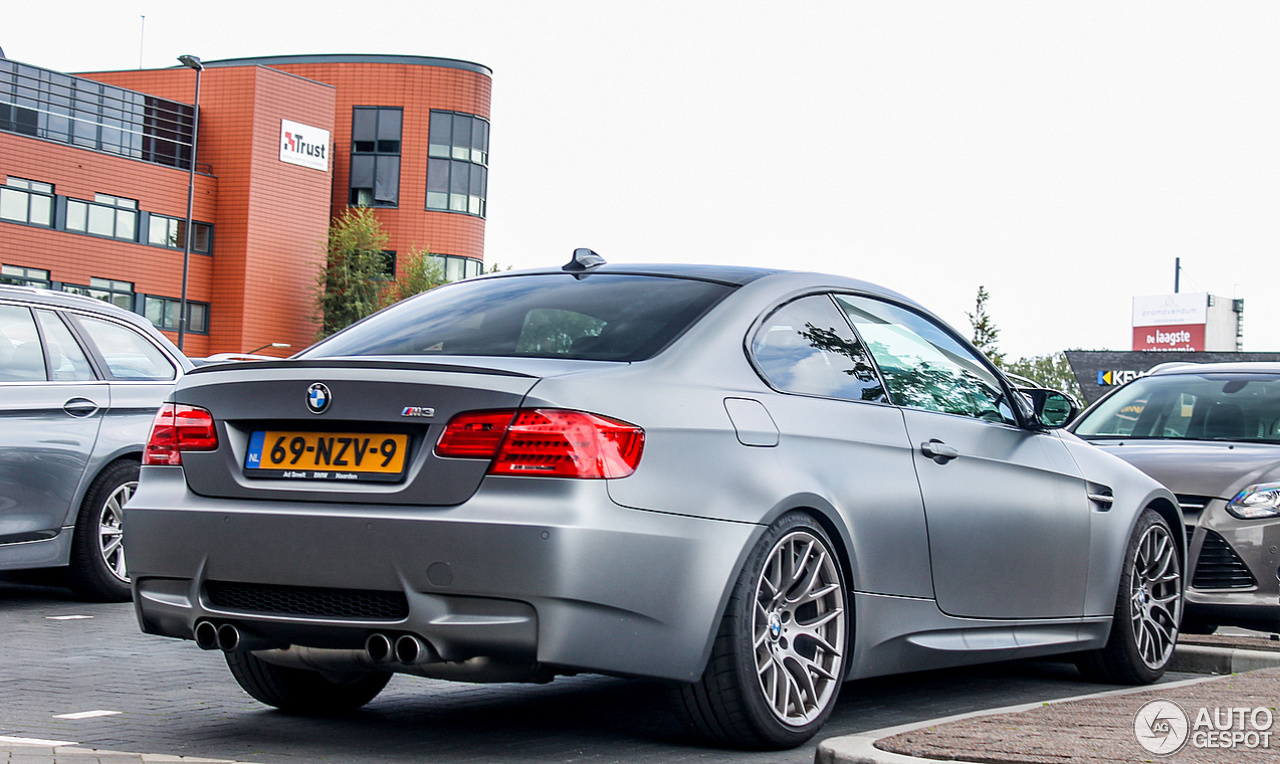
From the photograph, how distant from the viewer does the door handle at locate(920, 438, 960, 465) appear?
5434 millimetres

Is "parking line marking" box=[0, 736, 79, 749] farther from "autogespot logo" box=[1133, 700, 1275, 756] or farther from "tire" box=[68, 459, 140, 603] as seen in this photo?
"tire" box=[68, 459, 140, 603]

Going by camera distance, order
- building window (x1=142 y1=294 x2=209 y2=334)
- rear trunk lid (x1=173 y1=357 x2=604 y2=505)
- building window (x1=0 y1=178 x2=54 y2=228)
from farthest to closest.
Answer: building window (x1=142 y1=294 x2=209 y2=334) < building window (x1=0 y1=178 x2=54 y2=228) < rear trunk lid (x1=173 y1=357 x2=604 y2=505)

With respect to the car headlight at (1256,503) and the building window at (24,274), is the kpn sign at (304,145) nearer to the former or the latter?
the building window at (24,274)

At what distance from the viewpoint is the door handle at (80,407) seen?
861cm

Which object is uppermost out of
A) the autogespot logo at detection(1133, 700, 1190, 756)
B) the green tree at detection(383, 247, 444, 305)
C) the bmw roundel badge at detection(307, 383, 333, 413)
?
the green tree at detection(383, 247, 444, 305)

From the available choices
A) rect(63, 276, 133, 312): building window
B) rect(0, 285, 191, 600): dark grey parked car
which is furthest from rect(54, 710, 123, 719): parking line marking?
rect(63, 276, 133, 312): building window

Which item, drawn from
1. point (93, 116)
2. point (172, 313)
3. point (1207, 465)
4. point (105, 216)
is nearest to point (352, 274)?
point (172, 313)

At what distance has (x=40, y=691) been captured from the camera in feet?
19.2

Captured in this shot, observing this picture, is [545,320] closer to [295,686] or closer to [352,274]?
[295,686]

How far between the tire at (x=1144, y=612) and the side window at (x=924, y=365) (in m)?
0.99

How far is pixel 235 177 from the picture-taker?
194 feet

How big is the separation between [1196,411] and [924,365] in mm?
3778

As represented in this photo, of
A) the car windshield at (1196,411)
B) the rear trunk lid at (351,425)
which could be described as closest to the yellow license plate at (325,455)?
the rear trunk lid at (351,425)

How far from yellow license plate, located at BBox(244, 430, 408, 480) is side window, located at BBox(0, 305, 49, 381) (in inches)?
177
